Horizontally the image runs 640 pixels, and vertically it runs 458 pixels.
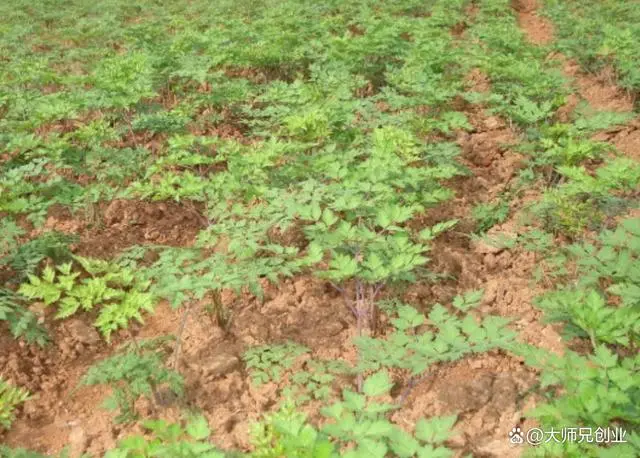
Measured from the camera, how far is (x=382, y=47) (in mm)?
8180

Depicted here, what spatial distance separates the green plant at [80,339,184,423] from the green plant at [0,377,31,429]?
588 millimetres

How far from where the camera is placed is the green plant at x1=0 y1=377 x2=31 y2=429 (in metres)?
3.51

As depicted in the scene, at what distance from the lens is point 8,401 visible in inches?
141

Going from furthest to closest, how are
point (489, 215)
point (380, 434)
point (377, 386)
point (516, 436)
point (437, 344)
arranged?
point (489, 215), point (516, 436), point (437, 344), point (377, 386), point (380, 434)

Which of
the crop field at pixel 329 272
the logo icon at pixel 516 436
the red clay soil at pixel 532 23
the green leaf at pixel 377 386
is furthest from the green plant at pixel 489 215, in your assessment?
the red clay soil at pixel 532 23

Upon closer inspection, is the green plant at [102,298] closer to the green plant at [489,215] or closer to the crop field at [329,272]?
the crop field at [329,272]

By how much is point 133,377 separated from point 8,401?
39.2 inches

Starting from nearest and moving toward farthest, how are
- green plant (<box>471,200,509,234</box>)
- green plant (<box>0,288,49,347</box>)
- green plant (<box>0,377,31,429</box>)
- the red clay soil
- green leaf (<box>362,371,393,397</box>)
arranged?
green leaf (<box>362,371,393,397</box>)
green plant (<box>0,377,31,429</box>)
green plant (<box>0,288,49,347</box>)
green plant (<box>471,200,509,234</box>)
the red clay soil

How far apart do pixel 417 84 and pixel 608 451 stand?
5063 mm

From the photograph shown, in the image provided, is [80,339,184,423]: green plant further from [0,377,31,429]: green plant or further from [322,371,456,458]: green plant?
[322,371,456,458]: green plant

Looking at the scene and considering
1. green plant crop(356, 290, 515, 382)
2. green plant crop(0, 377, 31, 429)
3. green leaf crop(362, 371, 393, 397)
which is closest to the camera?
green leaf crop(362, 371, 393, 397)

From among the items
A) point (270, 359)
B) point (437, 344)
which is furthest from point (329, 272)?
point (437, 344)

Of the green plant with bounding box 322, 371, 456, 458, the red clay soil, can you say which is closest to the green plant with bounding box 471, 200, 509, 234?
the green plant with bounding box 322, 371, 456, 458

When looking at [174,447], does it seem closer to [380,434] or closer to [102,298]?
[380,434]
